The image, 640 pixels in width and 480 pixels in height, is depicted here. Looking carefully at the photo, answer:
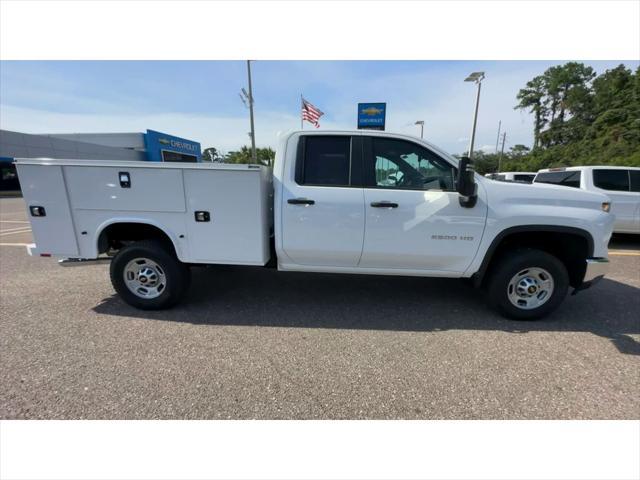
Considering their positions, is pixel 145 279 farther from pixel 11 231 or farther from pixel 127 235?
pixel 11 231

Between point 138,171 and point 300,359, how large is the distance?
8.37 ft

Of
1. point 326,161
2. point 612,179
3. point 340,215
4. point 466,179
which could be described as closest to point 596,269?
point 466,179

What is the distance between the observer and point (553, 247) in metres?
3.48

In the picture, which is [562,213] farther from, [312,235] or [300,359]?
[300,359]

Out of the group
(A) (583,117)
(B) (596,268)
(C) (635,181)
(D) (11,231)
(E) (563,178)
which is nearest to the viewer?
(B) (596,268)

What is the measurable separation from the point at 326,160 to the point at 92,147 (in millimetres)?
37229

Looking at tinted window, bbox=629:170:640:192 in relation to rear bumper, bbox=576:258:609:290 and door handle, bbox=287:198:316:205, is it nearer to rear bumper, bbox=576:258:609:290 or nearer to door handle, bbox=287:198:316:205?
rear bumper, bbox=576:258:609:290

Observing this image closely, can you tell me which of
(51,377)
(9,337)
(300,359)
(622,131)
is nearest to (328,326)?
(300,359)

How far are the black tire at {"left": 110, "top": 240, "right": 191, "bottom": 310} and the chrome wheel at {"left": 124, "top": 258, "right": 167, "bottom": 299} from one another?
2 cm

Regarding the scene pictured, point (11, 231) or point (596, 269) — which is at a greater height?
point (596, 269)

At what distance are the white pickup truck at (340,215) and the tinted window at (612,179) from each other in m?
4.69

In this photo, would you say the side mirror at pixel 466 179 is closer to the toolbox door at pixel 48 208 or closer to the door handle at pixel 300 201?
the door handle at pixel 300 201

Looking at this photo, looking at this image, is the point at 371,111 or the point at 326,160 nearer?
the point at 326,160

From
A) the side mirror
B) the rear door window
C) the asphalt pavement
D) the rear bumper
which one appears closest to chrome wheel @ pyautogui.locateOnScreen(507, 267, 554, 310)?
the asphalt pavement
